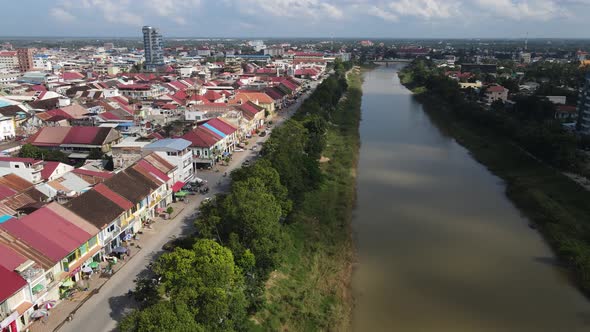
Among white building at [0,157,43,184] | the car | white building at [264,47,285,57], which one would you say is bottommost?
the car

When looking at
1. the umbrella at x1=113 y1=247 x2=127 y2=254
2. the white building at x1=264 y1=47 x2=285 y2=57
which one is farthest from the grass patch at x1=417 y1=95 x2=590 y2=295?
the white building at x1=264 y1=47 x2=285 y2=57

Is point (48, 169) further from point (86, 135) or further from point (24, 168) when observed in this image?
point (86, 135)

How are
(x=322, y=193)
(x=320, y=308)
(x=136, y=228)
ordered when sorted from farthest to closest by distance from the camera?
(x=322, y=193), (x=136, y=228), (x=320, y=308)

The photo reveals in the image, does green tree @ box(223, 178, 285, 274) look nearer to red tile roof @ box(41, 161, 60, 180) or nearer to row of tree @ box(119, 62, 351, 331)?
row of tree @ box(119, 62, 351, 331)

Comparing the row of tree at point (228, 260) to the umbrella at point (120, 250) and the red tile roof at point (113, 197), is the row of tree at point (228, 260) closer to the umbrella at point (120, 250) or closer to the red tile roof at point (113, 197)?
the umbrella at point (120, 250)

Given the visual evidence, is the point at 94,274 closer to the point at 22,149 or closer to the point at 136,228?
the point at 136,228

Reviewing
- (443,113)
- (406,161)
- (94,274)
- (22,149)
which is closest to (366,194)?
(406,161)
